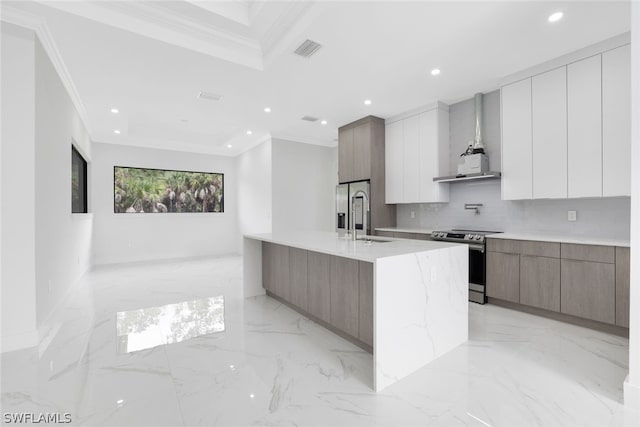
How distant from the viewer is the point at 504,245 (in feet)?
11.4

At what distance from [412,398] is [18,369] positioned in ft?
9.00

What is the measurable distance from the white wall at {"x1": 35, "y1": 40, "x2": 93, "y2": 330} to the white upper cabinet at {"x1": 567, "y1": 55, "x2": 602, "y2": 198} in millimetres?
5158

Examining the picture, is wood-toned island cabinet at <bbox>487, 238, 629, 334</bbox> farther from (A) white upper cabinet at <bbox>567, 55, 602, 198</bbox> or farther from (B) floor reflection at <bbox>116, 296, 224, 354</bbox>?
(B) floor reflection at <bbox>116, 296, 224, 354</bbox>

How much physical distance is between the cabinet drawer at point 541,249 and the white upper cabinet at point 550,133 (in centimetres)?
59

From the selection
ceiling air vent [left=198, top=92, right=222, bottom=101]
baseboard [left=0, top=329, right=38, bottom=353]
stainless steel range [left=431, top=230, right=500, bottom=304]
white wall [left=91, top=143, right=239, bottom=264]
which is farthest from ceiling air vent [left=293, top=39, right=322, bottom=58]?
white wall [left=91, top=143, right=239, bottom=264]

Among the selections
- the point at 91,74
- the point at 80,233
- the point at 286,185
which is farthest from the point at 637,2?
the point at 80,233

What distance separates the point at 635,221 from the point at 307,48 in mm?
2859

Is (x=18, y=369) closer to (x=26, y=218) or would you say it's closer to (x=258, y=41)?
(x=26, y=218)

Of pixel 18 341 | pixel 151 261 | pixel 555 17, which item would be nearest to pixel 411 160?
pixel 555 17

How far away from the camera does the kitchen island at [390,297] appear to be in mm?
1951

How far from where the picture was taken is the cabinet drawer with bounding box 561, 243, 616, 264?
2.73 metres

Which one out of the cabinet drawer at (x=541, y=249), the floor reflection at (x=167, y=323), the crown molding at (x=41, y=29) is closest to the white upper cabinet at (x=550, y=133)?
the cabinet drawer at (x=541, y=249)

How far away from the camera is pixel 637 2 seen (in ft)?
5.25

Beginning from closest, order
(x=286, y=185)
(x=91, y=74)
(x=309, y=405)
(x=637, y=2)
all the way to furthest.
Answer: (x=637, y=2), (x=309, y=405), (x=91, y=74), (x=286, y=185)
